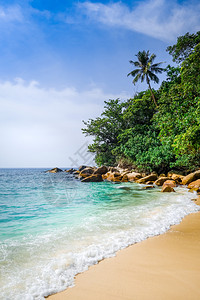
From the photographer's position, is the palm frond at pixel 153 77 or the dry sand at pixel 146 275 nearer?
the dry sand at pixel 146 275

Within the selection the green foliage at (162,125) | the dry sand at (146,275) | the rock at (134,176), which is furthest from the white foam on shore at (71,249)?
the rock at (134,176)

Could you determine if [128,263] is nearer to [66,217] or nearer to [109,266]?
[109,266]

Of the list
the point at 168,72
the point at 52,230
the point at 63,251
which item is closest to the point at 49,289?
the point at 63,251

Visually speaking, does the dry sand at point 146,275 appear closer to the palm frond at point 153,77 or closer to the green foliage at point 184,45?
the green foliage at point 184,45

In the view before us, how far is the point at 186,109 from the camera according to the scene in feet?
36.7

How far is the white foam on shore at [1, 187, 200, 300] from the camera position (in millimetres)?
2266

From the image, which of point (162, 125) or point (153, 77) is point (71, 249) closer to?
point (162, 125)

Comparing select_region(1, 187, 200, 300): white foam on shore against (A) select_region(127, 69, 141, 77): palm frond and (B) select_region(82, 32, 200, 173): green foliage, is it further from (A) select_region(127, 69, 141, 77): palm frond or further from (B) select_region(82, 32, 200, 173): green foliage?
(A) select_region(127, 69, 141, 77): palm frond

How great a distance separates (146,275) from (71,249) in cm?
158

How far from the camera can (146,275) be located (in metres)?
2.38

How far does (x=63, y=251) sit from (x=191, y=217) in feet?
13.4

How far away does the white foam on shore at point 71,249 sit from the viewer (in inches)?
89.2

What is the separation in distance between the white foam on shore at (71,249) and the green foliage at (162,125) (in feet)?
17.4

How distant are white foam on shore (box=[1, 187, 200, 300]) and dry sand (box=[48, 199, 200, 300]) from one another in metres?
0.19
